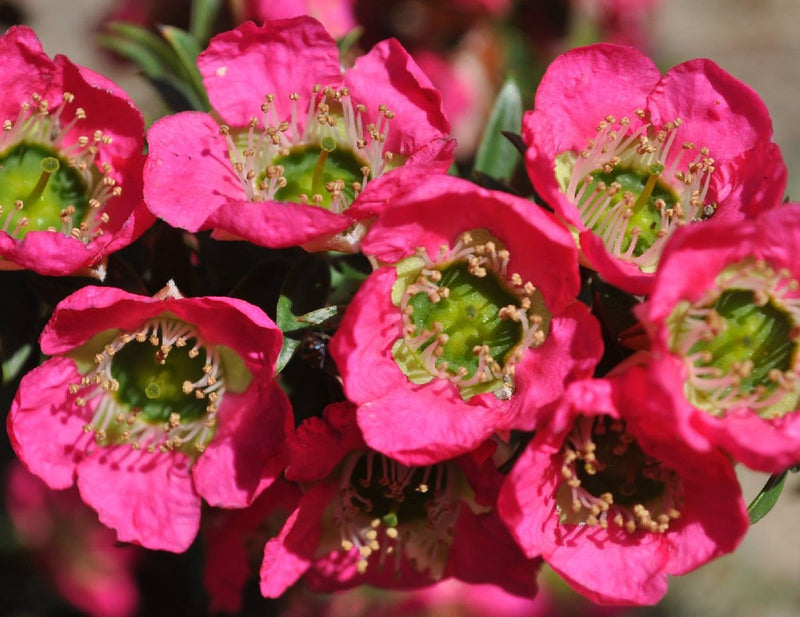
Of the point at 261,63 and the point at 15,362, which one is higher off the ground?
the point at 261,63

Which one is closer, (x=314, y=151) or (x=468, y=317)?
(x=468, y=317)

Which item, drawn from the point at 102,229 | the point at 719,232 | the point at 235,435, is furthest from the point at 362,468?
the point at 719,232

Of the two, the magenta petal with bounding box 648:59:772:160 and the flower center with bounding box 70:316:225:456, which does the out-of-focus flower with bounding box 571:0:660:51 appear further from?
the flower center with bounding box 70:316:225:456

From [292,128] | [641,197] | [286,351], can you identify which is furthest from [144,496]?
[641,197]

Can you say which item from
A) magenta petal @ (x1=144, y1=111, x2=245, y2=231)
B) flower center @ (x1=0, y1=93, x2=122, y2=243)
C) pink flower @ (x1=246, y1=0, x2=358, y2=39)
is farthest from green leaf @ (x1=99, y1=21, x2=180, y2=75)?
magenta petal @ (x1=144, y1=111, x2=245, y2=231)

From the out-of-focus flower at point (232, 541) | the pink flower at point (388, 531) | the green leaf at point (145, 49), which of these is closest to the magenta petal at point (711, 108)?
the pink flower at point (388, 531)

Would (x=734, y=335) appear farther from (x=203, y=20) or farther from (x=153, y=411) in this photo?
(x=203, y=20)

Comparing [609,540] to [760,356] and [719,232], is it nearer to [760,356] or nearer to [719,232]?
[760,356]
